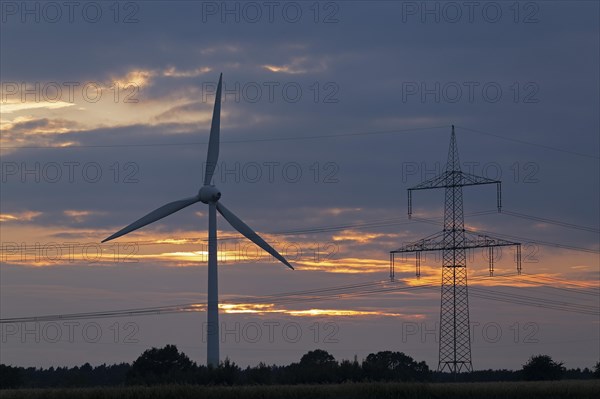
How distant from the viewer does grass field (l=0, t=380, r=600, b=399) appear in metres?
109

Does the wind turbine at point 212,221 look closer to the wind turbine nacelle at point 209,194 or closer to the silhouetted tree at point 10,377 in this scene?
the wind turbine nacelle at point 209,194

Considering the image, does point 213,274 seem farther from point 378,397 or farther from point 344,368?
point 378,397

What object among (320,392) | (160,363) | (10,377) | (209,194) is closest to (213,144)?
(209,194)

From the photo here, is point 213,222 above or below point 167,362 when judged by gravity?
above

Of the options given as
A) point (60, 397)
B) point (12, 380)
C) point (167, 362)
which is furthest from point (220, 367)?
point (12, 380)

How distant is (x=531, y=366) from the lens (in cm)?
18288

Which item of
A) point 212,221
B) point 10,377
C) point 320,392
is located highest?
point 212,221

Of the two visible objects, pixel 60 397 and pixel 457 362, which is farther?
pixel 457 362

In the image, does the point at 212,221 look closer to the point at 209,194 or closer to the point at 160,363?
the point at 209,194

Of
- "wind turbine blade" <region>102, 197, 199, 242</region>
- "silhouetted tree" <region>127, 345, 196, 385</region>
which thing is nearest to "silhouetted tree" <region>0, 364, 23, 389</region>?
"silhouetted tree" <region>127, 345, 196, 385</region>

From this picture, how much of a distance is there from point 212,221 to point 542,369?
71408mm

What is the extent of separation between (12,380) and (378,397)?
308ft

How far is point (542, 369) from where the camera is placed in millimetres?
181250

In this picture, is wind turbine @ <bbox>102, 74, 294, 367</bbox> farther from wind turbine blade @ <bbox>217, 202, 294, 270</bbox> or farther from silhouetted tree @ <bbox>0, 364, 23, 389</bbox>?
silhouetted tree @ <bbox>0, 364, 23, 389</bbox>
